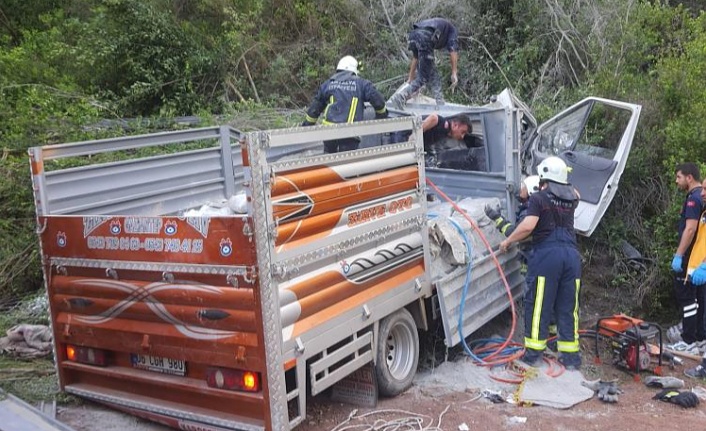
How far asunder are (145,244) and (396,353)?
2.21 metres

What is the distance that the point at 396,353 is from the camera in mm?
5098

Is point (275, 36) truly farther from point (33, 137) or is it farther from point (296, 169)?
point (296, 169)

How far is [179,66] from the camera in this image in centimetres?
1276

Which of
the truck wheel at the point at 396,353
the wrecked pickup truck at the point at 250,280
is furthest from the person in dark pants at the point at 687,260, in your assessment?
the truck wheel at the point at 396,353

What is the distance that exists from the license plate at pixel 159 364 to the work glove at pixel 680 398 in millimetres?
3709

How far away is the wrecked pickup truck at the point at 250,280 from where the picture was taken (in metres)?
3.60

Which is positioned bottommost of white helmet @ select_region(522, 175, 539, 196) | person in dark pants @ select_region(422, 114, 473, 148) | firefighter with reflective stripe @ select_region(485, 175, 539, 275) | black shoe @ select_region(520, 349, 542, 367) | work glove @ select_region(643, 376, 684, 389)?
work glove @ select_region(643, 376, 684, 389)

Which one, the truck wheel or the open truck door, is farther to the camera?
the open truck door

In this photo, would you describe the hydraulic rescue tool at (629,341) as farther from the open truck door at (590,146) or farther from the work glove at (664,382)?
the open truck door at (590,146)

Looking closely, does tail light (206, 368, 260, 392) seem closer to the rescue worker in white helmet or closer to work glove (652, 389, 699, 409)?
the rescue worker in white helmet

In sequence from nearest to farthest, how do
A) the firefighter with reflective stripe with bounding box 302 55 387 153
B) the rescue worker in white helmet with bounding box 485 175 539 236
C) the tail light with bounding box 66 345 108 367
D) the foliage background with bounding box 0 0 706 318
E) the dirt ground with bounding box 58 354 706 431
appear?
the tail light with bounding box 66 345 108 367 < the dirt ground with bounding box 58 354 706 431 < the rescue worker in white helmet with bounding box 485 175 539 236 < the firefighter with reflective stripe with bounding box 302 55 387 153 < the foliage background with bounding box 0 0 706 318

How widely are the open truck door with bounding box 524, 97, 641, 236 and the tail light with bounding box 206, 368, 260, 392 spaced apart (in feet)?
14.3

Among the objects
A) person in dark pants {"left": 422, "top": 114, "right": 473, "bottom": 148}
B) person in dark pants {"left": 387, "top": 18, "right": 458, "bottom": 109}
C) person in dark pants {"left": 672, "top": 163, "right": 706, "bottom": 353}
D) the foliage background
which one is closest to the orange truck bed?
person in dark pants {"left": 422, "top": 114, "right": 473, "bottom": 148}

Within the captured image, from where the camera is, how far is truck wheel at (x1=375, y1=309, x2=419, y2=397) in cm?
471
